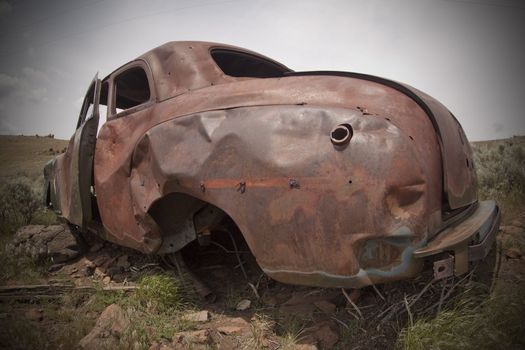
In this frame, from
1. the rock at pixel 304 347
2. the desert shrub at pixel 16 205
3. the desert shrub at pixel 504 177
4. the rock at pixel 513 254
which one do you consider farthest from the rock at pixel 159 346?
the desert shrub at pixel 16 205

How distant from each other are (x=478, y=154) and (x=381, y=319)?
18.7 feet

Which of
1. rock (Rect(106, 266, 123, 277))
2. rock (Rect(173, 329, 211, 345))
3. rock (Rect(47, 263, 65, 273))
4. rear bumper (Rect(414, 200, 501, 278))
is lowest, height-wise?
rock (Rect(47, 263, 65, 273))

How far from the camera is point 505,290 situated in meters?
2.01

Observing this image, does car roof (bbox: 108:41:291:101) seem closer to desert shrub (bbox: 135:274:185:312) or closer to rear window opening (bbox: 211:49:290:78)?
rear window opening (bbox: 211:49:290:78)

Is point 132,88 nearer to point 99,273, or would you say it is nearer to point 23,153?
point 99,273

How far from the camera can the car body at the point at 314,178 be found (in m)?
1.70

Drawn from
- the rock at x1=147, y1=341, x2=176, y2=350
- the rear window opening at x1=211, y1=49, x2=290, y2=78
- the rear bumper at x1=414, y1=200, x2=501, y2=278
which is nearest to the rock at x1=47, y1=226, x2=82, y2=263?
the rock at x1=147, y1=341, x2=176, y2=350

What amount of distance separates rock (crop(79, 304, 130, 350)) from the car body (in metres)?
0.52

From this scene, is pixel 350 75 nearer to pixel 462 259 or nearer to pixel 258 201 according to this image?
pixel 258 201

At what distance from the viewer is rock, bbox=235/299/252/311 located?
258cm

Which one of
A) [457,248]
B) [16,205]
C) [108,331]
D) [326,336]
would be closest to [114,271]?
[108,331]

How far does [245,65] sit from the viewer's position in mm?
3801

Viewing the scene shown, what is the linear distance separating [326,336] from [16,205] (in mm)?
6594

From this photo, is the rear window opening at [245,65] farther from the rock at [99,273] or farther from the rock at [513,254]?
the rock at [513,254]
